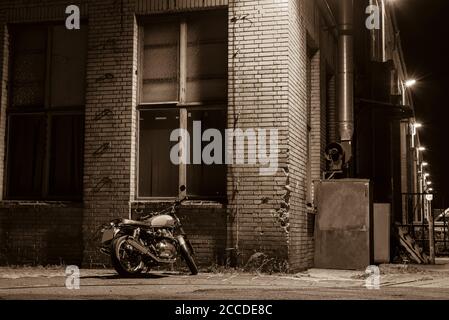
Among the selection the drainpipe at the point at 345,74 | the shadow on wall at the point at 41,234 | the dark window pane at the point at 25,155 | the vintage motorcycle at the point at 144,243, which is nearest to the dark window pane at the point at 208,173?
the vintage motorcycle at the point at 144,243

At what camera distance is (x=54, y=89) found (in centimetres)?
1217

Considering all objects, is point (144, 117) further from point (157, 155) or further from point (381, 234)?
point (381, 234)

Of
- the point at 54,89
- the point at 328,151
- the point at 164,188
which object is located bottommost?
the point at 164,188

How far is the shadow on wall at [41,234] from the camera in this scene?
11523mm

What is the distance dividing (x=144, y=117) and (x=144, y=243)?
281 cm

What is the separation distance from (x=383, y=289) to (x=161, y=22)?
636 centimetres

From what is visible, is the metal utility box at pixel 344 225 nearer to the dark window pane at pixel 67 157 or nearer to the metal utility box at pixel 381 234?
the metal utility box at pixel 381 234

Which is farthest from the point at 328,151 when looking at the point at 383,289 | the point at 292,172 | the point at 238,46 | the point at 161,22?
the point at 383,289

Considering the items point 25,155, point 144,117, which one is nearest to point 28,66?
point 25,155

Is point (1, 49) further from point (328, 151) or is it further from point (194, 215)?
point (328, 151)

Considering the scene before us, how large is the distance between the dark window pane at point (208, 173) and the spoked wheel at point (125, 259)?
6.68 feet

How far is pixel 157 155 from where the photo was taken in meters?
11.5

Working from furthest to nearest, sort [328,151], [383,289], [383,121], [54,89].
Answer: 1. [383,121]
2. [328,151]
3. [54,89]
4. [383,289]
